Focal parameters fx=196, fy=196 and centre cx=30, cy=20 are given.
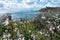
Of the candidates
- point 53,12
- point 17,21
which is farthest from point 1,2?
point 53,12

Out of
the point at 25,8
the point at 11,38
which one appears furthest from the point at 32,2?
the point at 11,38

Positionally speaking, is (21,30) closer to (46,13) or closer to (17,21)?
(17,21)

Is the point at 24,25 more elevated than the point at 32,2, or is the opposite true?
the point at 32,2

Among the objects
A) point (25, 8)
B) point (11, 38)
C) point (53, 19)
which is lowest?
point (11, 38)

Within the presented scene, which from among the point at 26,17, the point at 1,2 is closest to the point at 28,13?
the point at 26,17

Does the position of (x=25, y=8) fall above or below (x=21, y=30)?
above

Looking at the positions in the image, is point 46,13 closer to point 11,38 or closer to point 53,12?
point 53,12

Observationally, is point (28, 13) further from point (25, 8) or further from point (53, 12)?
point (53, 12)
